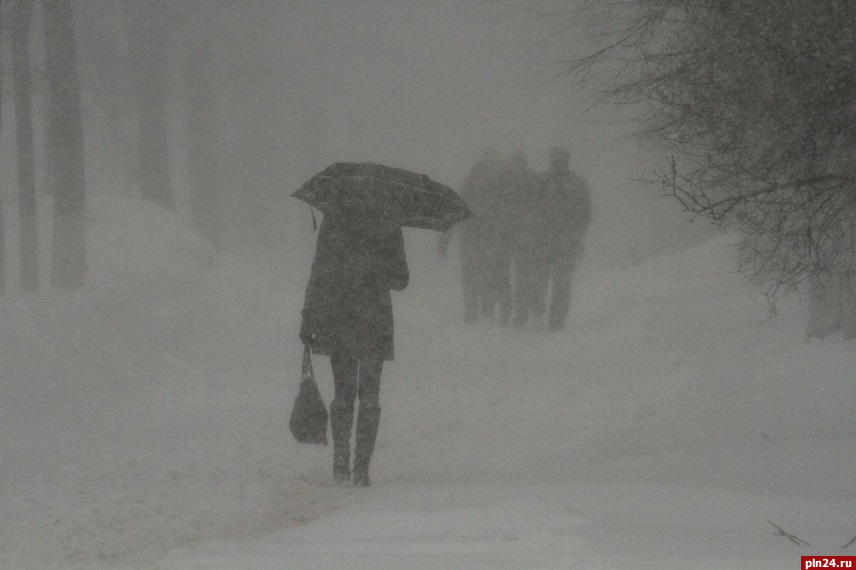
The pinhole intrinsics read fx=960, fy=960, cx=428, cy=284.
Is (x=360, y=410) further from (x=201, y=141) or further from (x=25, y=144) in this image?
(x=201, y=141)

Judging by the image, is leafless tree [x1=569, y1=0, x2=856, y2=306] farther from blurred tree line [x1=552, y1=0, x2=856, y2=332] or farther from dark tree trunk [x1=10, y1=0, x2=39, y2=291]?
dark tree trunk [x1=10, y1=0, x2=39, y2=291]

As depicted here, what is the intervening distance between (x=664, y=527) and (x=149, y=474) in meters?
3.36

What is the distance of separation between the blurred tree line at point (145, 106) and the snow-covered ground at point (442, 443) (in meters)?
1.92

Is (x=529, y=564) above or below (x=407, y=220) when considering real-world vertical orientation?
below

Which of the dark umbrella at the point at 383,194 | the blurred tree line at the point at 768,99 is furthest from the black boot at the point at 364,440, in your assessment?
the blurred tree line at the point at 768,99

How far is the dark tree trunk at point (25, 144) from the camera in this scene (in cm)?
1480

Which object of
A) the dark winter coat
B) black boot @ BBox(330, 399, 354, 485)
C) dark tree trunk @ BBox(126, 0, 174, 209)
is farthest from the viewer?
dark tree trunk @ BBox(126, 0, 174, 209)

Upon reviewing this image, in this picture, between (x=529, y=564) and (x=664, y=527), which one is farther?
(x=664, y=527)

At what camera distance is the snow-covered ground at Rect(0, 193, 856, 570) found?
402cm

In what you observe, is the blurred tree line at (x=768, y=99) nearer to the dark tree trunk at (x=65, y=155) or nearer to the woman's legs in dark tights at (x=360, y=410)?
the woman's legs in dark tights at (x=360, y=410)

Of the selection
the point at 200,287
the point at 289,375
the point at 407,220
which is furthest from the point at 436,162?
the point at 407,220

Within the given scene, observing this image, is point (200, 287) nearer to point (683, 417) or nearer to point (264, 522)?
point (683, 417)

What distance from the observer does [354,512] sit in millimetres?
4848

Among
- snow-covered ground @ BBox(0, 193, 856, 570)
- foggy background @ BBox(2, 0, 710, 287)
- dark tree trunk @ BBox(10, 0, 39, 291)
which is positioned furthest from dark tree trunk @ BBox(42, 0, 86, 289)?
foggy background @ BBox(2, 0, 710, 287)
